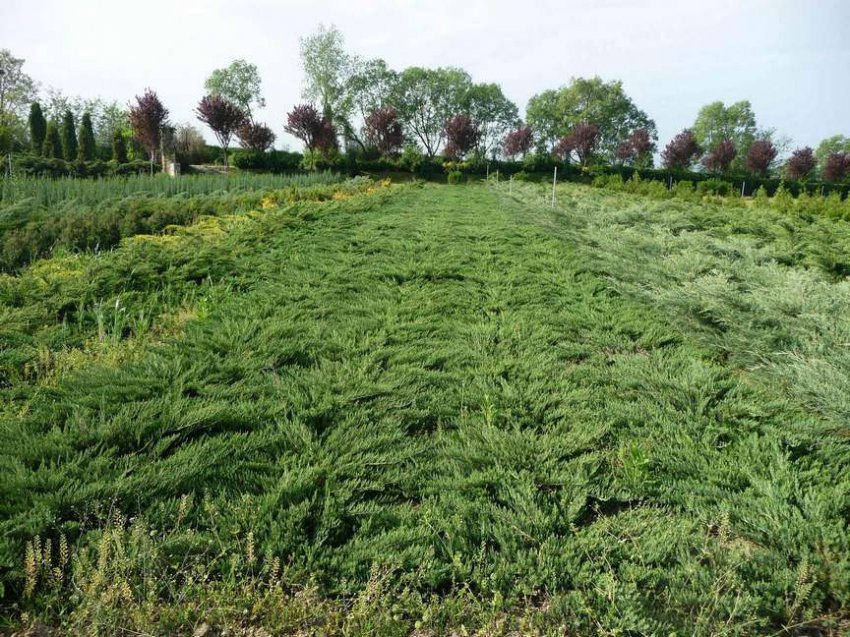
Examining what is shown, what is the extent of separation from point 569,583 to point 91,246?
25.0 ft

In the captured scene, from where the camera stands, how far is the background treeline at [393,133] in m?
30.1

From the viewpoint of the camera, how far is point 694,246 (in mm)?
7430

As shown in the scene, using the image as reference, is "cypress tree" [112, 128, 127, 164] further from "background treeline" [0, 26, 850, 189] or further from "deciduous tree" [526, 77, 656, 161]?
"deciduous tree" [526, 77, 656, 161]

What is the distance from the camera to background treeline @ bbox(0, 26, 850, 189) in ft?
98.7

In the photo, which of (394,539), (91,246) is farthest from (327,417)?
(91,246)

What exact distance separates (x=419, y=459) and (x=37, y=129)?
136ft

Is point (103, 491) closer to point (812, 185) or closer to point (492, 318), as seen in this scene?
point (492, 318)

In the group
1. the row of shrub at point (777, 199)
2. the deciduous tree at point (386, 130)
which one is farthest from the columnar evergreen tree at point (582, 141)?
the row of shrub at point (777, 199)

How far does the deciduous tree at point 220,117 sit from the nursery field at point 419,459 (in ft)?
93.3

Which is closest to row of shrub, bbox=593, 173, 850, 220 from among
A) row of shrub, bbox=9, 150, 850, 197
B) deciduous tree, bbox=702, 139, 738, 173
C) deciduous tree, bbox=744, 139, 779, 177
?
row of shrub, bbox=9, 150, 850, 197

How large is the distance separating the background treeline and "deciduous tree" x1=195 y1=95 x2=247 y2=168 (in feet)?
0.23

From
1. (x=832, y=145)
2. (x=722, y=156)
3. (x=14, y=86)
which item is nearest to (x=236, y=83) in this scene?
(x=14, y=86)

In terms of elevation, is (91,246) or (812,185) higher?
(812,185)

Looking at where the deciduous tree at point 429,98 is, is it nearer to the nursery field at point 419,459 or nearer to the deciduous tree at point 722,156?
the deciduous tree at point 722,156
